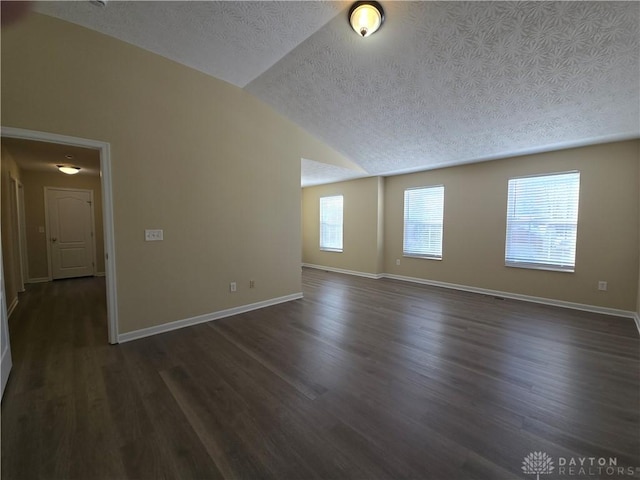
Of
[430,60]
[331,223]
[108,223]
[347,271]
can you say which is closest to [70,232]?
[108,223]

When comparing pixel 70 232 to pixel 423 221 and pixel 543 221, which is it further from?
pixel 543 221

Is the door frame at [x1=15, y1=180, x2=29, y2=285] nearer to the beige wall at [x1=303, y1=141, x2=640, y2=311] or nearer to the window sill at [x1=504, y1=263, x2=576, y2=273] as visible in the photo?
the beige wall at [x1=303, y1=141, x2=640, y2=311]

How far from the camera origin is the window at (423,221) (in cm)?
567

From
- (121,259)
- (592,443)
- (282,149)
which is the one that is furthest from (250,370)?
(282,149)

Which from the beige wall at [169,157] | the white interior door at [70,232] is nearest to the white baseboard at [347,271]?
the beige wall at [169,157]

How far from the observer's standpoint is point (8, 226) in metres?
4.26

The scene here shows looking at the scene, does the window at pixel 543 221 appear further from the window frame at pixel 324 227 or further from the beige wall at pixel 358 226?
the window frame at pixel 324 227

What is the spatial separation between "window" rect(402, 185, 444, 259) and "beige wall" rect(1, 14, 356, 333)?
2989 mm

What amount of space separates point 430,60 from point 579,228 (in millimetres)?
3427

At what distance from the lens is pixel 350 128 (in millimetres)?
4359

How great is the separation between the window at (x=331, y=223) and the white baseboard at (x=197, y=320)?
3159 millimetres

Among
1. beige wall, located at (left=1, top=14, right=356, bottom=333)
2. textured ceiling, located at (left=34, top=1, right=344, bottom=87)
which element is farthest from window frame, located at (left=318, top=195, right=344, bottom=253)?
textured ceiling, located at (left=34, top=1, right=344, bottom=87)

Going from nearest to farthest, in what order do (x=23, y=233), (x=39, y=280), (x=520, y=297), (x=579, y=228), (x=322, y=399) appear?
1. (x=322, y=399)
2. (x=579, y=228)
3. (x=520, y=297)
4. (x=23, y=233)
5. (x=39, y=280)

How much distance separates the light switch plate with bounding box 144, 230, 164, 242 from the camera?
3138 millimetres
